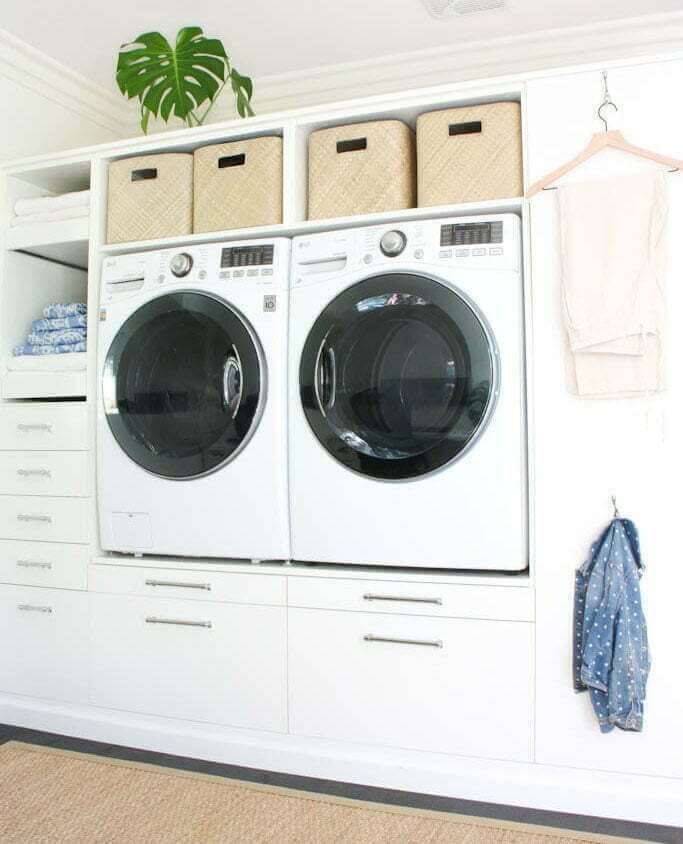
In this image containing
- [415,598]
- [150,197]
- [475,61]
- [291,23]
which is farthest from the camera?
[475,61]

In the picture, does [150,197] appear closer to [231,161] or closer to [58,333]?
[231,161]

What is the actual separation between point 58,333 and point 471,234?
1.45 m

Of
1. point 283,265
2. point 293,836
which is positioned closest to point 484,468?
point 283,265

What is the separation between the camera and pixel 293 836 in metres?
Answer: 1.95

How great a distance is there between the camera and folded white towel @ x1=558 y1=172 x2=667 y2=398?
1.97 metres

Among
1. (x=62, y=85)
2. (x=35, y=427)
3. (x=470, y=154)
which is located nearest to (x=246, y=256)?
(x=470, y=154)

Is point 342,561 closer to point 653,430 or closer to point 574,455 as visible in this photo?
point 574,455

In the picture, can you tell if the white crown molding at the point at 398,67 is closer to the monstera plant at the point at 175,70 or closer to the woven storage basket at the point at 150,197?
the monstera plant at the point at 175,70

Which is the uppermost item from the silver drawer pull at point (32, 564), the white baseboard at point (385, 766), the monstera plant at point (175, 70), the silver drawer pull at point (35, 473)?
the monstera plant at point (175, 70)

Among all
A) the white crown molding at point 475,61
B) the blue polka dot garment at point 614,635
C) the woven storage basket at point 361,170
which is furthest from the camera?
the white crown molding at point 475,61

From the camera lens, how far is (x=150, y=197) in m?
2.56

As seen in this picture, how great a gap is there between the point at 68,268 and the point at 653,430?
2.23m

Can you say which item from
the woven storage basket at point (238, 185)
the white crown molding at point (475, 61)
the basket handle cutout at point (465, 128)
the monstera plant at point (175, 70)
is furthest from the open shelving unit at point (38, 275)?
the basket handle cutout at point (465, 128)

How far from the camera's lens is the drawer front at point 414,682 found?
2.10 m
